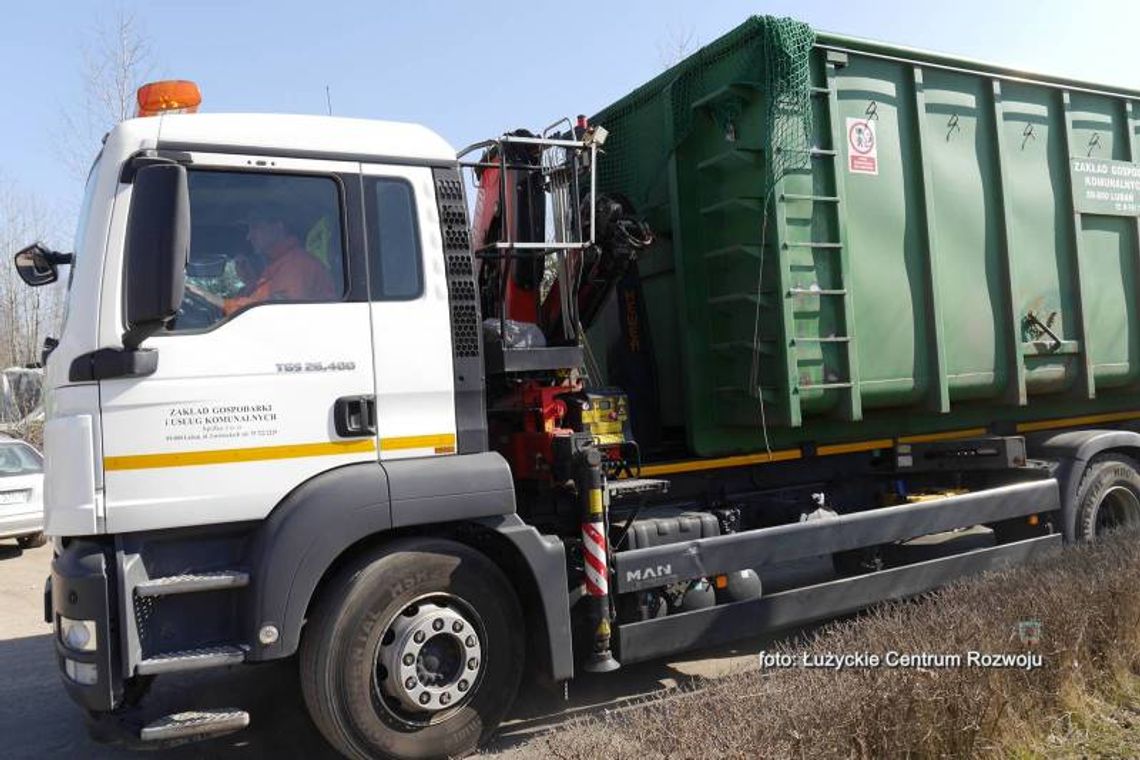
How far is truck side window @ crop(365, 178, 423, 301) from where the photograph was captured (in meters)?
3.99

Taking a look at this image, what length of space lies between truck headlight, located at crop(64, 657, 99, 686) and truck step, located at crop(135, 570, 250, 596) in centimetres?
33

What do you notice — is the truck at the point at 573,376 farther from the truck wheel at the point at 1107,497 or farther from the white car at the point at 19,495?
the white car at the point at 19,495

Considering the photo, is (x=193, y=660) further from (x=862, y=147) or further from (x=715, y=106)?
(x=862, y=147)

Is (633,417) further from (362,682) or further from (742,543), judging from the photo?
(362,682)

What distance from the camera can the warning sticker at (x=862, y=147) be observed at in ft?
18.2

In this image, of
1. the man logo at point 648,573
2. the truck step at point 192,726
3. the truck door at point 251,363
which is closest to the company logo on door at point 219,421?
the truck door at point 251,363

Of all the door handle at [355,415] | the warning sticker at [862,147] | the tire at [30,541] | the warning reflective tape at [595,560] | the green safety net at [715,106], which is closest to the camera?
the door handle at [355,415]

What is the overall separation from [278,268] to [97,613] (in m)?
1.54

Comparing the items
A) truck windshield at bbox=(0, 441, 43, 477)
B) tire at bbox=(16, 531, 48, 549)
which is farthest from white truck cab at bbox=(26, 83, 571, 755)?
tire at bbox=(16, 531, 48, 549)

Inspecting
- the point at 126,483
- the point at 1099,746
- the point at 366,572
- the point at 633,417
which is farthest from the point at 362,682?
the point at 1099,746

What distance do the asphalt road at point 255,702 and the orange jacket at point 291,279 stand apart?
1.96 metres

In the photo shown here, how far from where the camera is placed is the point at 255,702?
16.2 feet

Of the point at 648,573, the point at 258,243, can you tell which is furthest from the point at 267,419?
the point at 648,573

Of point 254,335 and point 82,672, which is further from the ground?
point 254,335
